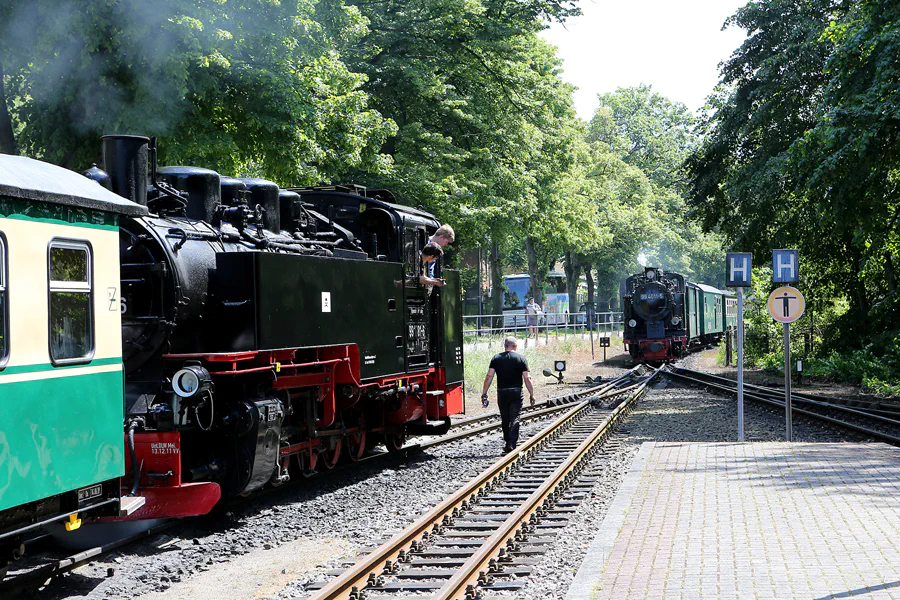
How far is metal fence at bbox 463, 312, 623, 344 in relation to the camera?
3228 centimetres

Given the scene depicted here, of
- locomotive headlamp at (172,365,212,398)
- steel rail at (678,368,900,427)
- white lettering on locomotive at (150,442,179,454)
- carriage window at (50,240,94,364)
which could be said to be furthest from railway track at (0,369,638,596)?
steel rail at (678,368,900,427)

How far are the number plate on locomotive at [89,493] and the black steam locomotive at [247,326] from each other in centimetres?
113

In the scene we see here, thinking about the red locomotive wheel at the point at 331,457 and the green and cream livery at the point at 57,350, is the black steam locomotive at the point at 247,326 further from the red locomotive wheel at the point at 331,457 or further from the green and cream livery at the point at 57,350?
the green and cream livery at the point at 57,350

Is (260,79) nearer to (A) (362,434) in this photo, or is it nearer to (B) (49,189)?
(A) (362,434)

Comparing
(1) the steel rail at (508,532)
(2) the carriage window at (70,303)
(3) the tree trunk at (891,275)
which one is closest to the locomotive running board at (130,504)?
(2) the carriage window at (70,303)

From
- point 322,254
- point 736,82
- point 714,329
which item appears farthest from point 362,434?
point 714,329

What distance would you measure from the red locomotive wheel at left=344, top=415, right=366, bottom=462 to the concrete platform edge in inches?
130

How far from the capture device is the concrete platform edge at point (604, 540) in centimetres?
622

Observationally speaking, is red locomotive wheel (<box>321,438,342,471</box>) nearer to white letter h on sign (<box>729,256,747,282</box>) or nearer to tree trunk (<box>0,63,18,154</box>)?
white letter h on sign (<box>729,256,747,282</box>)

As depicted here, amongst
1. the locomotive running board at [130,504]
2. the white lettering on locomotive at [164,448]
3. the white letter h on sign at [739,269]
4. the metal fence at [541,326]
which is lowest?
the locomotive running board at [130,504]

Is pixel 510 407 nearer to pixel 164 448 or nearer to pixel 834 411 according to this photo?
pixel 164 448

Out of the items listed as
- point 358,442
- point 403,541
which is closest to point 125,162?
point 403,541

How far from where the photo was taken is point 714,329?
48.8m

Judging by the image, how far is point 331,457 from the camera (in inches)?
459
